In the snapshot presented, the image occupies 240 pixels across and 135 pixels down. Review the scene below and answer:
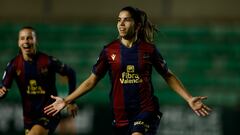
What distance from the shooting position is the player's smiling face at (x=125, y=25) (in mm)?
6348

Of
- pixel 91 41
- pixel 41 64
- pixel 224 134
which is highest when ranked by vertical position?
pixel 41 64

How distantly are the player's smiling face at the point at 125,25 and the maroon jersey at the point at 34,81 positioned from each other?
4.47 ft

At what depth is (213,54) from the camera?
14414 mm

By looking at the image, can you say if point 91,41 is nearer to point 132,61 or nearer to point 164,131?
point 164,131

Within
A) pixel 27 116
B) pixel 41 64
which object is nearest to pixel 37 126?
pixel 27 116

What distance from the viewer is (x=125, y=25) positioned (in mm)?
6359

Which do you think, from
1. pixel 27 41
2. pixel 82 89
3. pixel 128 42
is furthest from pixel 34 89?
pixel 128 42

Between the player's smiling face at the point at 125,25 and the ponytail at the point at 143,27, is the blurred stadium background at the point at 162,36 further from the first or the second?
the player's smiling face at the point at 125,25

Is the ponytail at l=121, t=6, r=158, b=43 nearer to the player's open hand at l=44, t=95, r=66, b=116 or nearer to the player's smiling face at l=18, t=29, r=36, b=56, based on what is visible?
the player's open hand at l=44, t=95, r=66, b=116

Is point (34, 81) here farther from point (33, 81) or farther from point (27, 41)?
point (27, 41)

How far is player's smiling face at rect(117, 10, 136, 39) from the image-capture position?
6.35m

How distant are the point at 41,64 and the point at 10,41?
25.2 feet

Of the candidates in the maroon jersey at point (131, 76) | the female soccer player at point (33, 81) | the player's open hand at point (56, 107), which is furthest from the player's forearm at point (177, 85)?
the female soccer player at point (33, 81)

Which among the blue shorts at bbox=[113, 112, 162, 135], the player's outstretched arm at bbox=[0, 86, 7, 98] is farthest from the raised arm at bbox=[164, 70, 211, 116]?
the player's outstretched arm at bbox=[0, 86, 7, 98]
